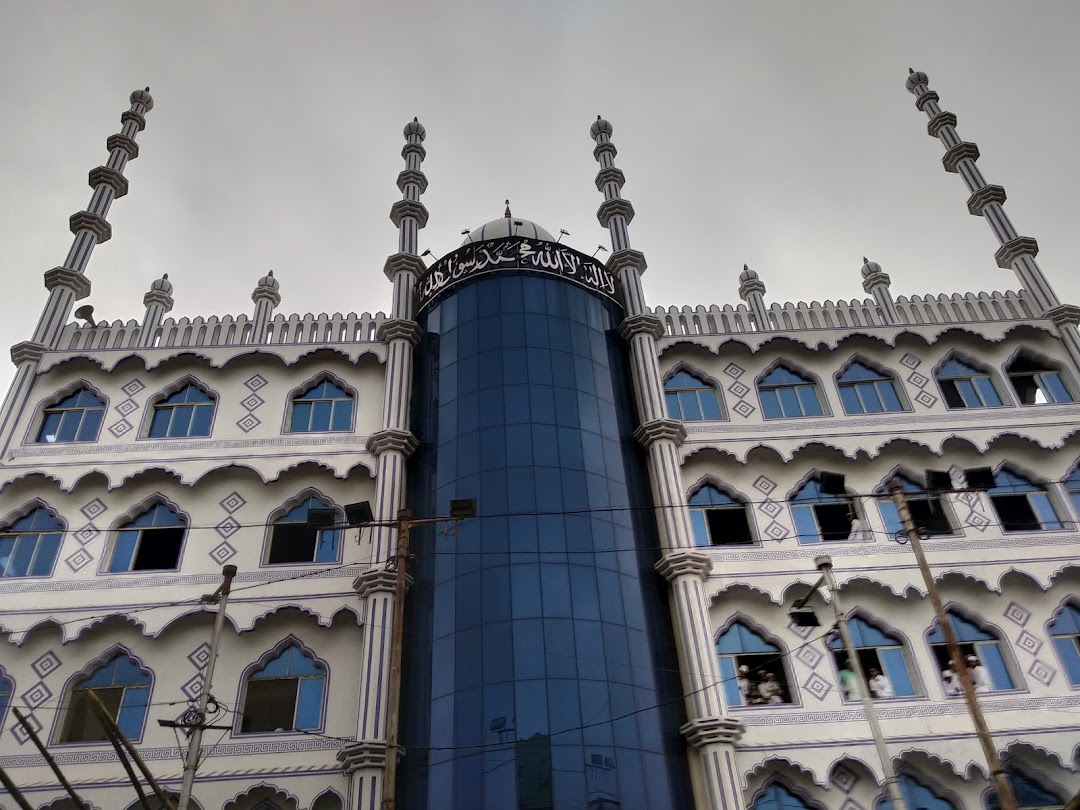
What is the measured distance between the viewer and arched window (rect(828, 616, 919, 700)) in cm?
1822

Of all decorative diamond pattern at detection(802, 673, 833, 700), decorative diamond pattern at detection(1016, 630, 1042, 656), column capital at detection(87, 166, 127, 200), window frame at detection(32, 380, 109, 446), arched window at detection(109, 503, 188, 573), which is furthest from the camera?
column capital at detection(87, 166, 127, 200)

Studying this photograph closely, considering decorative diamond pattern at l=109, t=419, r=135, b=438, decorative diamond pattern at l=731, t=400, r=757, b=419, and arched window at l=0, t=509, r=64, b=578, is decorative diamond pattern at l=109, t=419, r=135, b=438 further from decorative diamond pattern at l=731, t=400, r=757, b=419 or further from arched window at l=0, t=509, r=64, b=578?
decorative diamond pattern at l=731, t=400, r=757, b=419

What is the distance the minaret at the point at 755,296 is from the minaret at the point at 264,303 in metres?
12.7

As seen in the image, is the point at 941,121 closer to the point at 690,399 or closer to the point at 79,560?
the point at 690,399

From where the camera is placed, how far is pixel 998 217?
2572 centimetres

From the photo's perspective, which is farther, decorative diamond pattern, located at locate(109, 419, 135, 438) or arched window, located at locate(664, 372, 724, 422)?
arched window, located at locate(664, 372, 724, 422)

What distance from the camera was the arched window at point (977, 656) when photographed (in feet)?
60.0

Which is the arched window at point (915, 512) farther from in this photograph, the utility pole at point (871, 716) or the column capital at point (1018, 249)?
the column capital at point (1018, 249)

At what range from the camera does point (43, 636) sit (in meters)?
18.5

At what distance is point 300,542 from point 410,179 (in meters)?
11.7

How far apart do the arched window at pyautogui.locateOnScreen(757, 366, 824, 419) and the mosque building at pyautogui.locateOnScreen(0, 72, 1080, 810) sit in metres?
0.08

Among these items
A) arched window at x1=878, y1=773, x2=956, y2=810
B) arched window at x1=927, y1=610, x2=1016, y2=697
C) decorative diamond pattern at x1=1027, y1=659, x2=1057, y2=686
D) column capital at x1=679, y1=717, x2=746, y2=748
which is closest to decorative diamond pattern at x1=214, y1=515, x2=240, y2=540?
column capital at x1=679, y1=717, x2=746, y2=748

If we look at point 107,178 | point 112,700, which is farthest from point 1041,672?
point 107,178

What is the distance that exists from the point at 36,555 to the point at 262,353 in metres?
6.69
